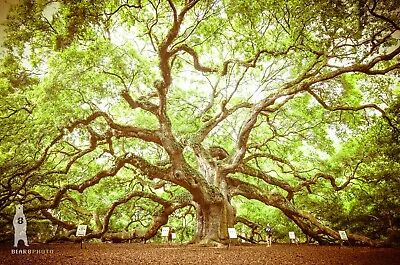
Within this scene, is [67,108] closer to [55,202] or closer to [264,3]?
[55,202]

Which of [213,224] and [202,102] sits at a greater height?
[202,102]

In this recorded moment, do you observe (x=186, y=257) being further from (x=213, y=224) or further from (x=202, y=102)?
(x=202, y=102)

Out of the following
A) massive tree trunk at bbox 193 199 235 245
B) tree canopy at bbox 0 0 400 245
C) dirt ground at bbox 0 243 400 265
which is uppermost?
tree canopy at bbox 0 0 400 245

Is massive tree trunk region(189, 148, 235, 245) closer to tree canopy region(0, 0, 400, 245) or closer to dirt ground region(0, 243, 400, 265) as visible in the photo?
tree canopy region(0, 0, 400, 245)

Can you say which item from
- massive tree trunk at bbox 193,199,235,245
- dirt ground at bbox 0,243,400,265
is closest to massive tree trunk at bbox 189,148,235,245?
massive tree trunk at bbox 193,199,235,245

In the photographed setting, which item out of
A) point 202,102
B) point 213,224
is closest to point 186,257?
point 213,224

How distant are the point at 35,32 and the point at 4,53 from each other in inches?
54.7

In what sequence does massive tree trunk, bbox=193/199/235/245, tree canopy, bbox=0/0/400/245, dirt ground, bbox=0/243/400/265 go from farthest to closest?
massive tree trunk, bbox=193/199/235/245, tree canopy, bbox=0/0/400/245, dirt ground, bbox=0/243/400/265

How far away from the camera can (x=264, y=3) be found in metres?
7.61

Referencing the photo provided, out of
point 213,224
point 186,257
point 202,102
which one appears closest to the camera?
point 186,257

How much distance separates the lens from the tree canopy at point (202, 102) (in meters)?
6.83

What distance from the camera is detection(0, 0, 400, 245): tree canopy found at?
22.4 feet

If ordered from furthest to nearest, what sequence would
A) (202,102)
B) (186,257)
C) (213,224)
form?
(202,102)
(213,224)
(186,257)

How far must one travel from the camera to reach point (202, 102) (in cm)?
1132
